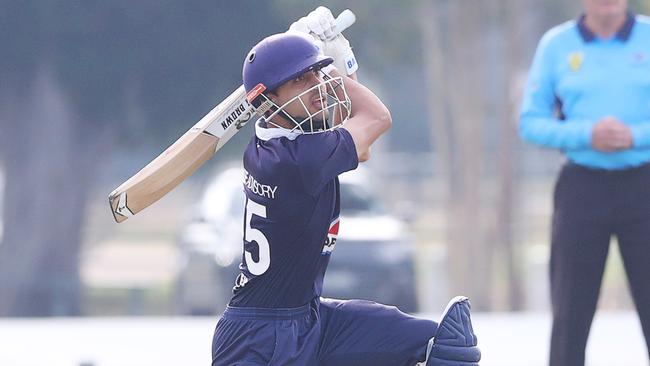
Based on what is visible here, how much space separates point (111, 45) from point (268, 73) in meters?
6.99

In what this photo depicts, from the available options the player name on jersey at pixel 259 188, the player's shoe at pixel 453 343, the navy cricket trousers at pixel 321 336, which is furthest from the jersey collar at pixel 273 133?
the player's shoe at pixel 453 343

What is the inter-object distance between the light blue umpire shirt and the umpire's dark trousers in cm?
7

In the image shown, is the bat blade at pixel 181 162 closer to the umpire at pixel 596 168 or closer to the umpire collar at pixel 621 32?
the umpire at pixel 596 168

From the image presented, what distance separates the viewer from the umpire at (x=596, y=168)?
4875mm

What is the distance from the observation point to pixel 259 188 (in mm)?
3664

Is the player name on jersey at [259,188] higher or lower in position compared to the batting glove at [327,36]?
lower

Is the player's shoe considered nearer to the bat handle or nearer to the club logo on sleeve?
the club logo on sleeve

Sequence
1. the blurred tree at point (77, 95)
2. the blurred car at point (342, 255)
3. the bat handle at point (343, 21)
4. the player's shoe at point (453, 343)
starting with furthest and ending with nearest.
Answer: the blurred tree at point (77, 95) < the blurred car at point (342, 255) < the bat handle at point (343, 21) < the player's shoe at point (453, 343)

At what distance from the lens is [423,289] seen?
1117cm

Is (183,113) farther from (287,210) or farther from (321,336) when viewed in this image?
(287,210)

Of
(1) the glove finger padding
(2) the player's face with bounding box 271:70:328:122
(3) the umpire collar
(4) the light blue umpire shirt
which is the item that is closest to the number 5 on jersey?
(2) the player's face with bounding box 271:70:328:122

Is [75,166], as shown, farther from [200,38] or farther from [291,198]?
[291,198]

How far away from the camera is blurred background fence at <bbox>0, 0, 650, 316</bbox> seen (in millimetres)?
10328

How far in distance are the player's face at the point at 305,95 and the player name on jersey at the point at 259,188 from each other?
205 millimetres
